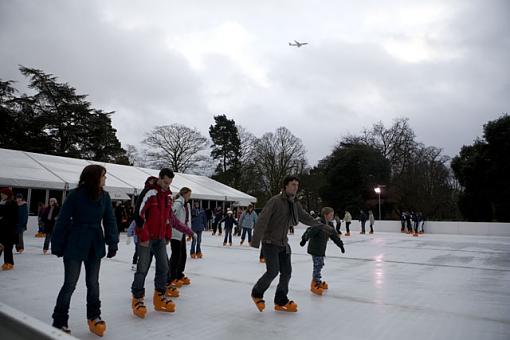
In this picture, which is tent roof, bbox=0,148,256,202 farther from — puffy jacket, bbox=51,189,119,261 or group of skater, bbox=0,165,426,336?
puffy jacket, bbox=51,189,119,261

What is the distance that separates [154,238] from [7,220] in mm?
3889

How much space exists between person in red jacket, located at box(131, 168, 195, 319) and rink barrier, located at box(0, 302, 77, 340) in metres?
1.80

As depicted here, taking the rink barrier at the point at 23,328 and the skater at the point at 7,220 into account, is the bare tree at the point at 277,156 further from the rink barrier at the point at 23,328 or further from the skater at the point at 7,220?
the rink barrier at the point at 23,328

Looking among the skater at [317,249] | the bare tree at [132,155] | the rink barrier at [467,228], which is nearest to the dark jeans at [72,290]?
the skater at [317,249]

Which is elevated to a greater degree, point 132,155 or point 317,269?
point 132,155

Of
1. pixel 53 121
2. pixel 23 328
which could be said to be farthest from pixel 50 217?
pixel 53 121

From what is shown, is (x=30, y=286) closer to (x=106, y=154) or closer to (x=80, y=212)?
(x=80, y=212)

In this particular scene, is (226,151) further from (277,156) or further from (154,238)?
(154,238)

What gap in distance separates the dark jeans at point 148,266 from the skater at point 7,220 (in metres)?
3.70

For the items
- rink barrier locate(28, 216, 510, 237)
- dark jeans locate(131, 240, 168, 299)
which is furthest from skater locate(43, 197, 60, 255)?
rink barrier locate(28, 216, 510, 237)

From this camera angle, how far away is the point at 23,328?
1.72 m

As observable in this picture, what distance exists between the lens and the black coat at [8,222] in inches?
241

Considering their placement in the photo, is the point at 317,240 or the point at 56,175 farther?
the point at 56,175

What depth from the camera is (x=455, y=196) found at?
1417 inches
